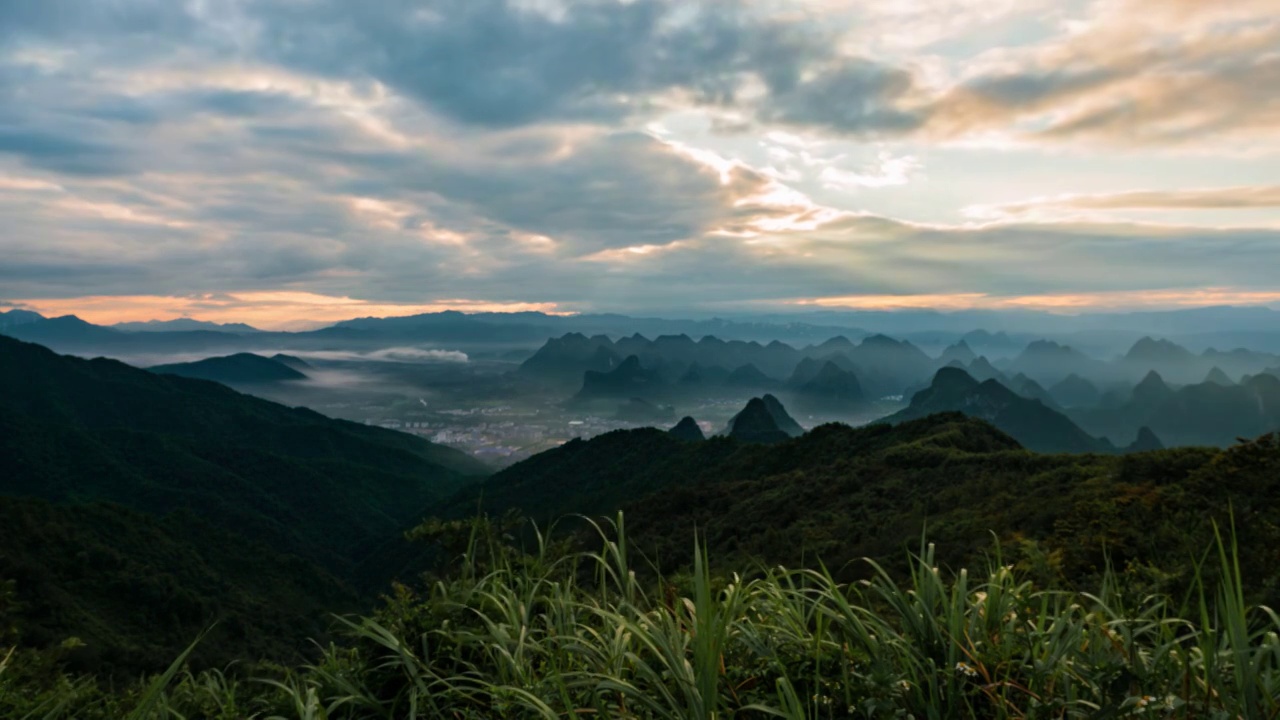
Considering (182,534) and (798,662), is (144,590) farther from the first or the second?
(798,662)

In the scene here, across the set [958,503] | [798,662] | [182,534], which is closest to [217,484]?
[182,534]

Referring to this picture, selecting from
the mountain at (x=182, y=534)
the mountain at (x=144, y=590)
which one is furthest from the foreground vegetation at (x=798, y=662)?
the mountain at (x=182, y=534)

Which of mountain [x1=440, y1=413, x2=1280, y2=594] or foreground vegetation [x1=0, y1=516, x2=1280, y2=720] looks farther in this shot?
mountain [x1=440, y1=413, x2=1280, y2=594]

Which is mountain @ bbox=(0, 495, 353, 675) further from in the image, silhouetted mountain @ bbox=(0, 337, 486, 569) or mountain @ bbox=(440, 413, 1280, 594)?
silhouetted mountain @ bbox=(0, 337, 486, 569)

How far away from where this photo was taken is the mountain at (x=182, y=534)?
64.9 meters

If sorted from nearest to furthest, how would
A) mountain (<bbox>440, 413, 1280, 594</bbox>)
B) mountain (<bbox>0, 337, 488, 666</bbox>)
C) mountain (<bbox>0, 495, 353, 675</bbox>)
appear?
mountain (<bbox>440, 413, 1280, 594</bbox>) → mountain (<bbox>0, 495, 353, 675</bbox>) → mountain (<bbox>0, 337, 488, 666</bbox>)

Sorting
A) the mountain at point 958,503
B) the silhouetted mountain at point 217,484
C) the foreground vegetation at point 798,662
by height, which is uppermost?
the foreground vegetation at point 798,662

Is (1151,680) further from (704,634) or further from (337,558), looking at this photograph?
(337,558)

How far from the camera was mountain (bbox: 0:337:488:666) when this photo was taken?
2557 inches

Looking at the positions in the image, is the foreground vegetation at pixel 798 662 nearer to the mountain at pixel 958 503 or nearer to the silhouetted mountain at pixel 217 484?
the mountain at pixel 958 503

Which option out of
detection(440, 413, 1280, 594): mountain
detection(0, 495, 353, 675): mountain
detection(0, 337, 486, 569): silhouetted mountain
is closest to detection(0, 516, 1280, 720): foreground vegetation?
detection(440, 413, 1280, 594): mountain

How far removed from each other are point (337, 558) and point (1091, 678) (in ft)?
519

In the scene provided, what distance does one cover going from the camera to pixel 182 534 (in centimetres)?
9744

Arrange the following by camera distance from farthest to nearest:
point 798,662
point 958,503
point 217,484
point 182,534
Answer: point 217,484 < point 182,534 < point 958,503 < point 798,662
